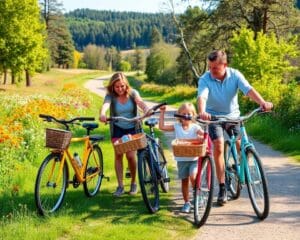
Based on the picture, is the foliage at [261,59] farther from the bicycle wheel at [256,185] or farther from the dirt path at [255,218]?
the bicycle wheel at [256,185]

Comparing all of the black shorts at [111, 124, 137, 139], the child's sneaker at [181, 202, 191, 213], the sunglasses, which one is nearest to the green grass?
the child's sneaker at [181, 202, 191, 213]

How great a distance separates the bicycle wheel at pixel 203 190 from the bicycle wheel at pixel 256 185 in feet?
1.73

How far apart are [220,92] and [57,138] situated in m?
2.25

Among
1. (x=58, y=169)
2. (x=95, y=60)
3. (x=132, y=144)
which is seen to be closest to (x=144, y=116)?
(x=132, y=144)

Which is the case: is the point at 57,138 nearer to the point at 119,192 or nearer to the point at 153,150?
the point at 153,150

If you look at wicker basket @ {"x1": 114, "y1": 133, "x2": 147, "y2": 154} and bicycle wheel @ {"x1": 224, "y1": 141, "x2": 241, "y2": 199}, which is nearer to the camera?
wicker basket @ {"x1": 114, "y1": 133, "x2": 147, "y2": 154}

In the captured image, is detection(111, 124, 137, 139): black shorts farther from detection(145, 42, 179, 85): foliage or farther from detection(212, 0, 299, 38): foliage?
detection(145, 42, 179, 85): foliage

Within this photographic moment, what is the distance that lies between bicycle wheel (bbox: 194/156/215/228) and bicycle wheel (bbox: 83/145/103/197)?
5.86 ft

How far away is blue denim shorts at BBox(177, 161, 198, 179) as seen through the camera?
21.3ft

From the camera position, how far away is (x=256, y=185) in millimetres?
6355

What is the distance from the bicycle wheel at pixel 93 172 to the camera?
7.26m

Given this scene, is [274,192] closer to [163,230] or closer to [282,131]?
[163,230]

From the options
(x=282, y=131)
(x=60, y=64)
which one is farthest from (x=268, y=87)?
(x=60, y=64)

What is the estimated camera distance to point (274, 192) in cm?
777
